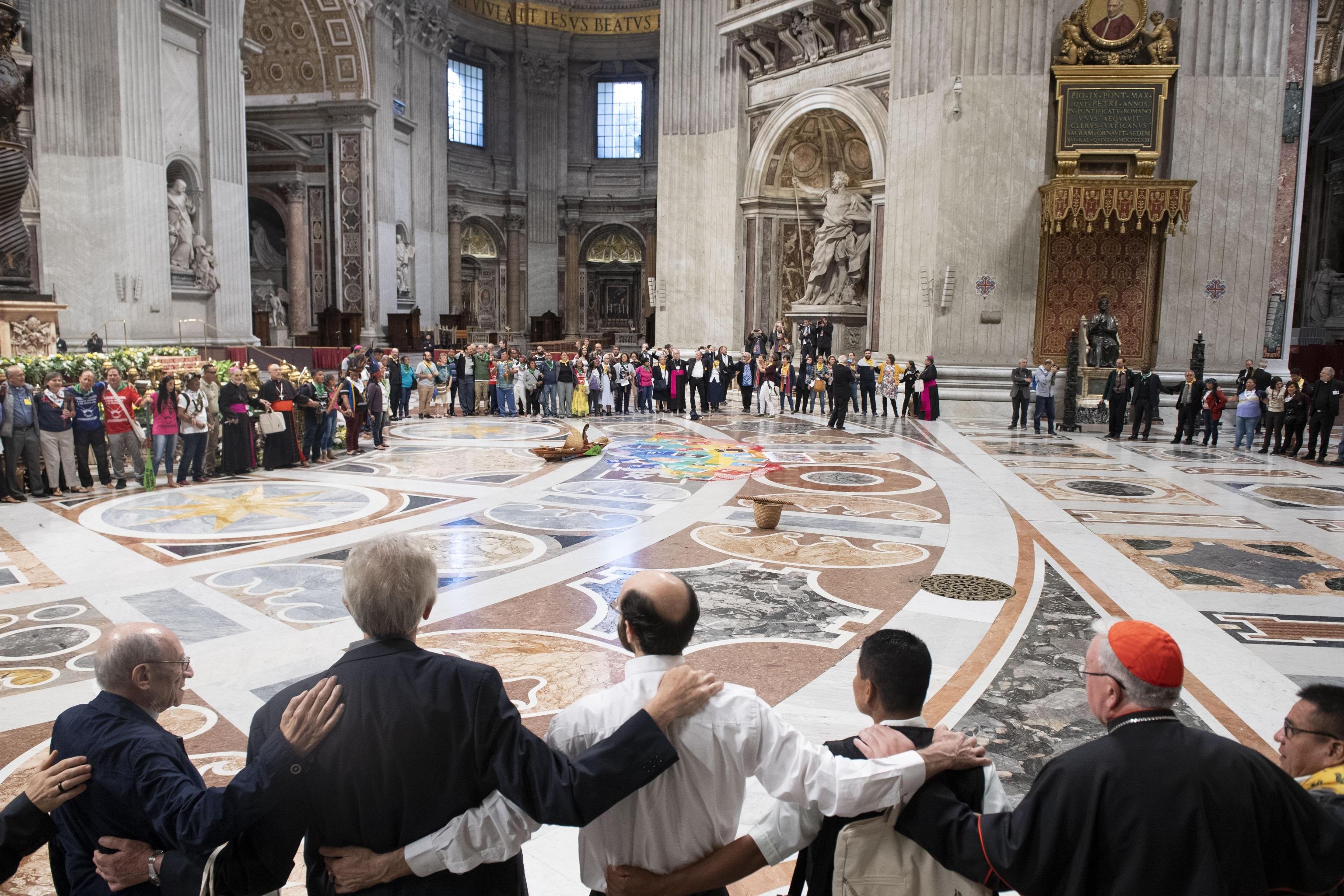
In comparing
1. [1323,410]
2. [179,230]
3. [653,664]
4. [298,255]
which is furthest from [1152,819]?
[298,255]

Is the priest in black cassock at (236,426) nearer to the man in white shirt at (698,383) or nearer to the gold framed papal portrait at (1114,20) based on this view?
the man in white shirt at (698,383)

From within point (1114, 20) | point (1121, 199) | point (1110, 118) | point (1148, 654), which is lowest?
point (1148, 654)

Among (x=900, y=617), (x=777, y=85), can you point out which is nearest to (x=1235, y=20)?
(x=777, y=85)

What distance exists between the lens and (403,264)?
3331 cm

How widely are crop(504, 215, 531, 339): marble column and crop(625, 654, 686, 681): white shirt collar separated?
39042mm

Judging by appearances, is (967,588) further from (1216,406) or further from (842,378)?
(1216,406)

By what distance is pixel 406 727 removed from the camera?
83.2 inches

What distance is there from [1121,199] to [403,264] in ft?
75.1

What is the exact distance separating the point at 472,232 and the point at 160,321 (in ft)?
70.0

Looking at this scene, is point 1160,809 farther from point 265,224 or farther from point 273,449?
point 265,224

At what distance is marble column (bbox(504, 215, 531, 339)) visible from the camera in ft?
134

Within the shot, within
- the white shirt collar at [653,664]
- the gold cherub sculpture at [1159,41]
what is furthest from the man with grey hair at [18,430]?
the gold cherub sculpture at [1159,41]

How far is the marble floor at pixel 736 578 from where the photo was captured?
4.85 metres

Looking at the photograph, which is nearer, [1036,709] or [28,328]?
[1036,709]
